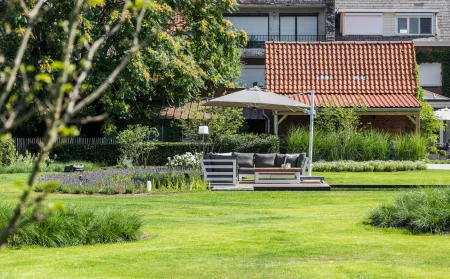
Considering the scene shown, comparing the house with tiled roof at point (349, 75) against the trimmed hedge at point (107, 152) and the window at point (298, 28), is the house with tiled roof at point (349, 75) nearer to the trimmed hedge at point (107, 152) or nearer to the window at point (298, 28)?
the trimmed hedge at point (107, 152)

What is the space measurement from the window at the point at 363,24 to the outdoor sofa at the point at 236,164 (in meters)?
28.4

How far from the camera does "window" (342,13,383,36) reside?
53.2 m

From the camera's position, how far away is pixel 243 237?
12.6 meters

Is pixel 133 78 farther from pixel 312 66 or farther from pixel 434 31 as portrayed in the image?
pixel 434 31

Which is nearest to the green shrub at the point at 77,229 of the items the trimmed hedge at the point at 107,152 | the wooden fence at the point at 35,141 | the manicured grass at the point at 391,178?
the manicured grass at the point at 391,178

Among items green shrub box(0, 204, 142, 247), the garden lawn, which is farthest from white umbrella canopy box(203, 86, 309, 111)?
green shrub box(0, 204, 142, 247)

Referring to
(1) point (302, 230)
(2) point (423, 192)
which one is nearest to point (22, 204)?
(1) point (302, 230)

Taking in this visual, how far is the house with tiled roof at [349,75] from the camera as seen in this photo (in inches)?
1467

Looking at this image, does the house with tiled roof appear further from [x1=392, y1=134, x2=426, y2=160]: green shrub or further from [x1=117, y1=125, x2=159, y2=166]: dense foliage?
[x1=117, y1=125, x2=159, y2=166]: dense foliage

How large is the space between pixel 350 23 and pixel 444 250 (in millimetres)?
42965

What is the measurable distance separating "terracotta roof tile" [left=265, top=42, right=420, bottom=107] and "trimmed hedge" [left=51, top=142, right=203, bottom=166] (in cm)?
679

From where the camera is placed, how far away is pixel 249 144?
104ft

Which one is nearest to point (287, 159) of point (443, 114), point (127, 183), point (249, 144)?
point (127, 183)

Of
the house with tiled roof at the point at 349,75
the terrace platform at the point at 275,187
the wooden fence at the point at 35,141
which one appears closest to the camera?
the terrace platform at the point at 275,187
